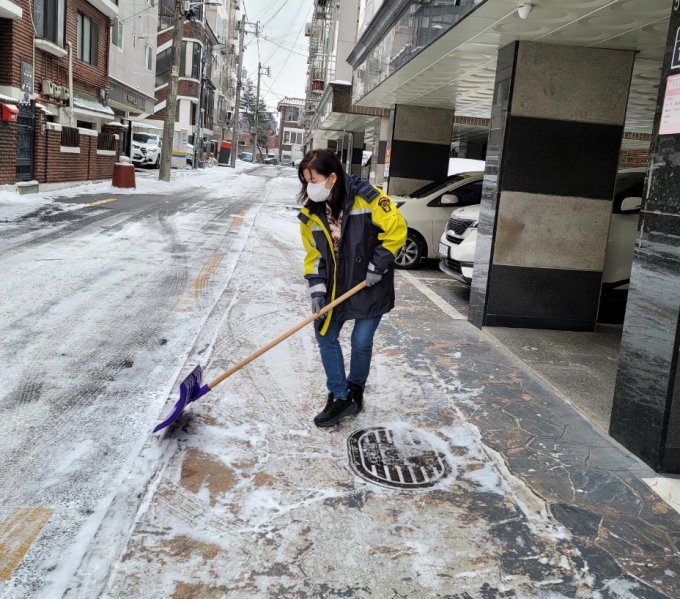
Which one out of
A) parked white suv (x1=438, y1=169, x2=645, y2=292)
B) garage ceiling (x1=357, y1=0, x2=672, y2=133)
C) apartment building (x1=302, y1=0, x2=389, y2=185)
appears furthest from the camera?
apartment building (x1=302, y1=0, x2=389, y2=185)

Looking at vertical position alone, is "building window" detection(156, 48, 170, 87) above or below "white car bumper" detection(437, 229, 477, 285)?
above

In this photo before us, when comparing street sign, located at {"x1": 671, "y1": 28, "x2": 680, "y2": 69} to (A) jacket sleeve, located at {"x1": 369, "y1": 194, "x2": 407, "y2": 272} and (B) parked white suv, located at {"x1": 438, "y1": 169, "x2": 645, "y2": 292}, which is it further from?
(B) parked white suv, located at {"x1": 438, "y1": 169, "x2": 645, "y2": 292}

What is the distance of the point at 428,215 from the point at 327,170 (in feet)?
22.5

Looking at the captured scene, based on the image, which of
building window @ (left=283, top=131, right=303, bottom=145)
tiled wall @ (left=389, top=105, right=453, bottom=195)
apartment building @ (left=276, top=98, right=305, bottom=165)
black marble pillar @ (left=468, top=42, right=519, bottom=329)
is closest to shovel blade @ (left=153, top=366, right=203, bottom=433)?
black marble pillar @ (left=468, top=42, right=519, bottom=329)

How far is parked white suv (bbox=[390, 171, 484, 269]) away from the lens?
1062cm

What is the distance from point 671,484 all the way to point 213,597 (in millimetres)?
2490

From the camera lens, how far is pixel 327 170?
12.9 ft

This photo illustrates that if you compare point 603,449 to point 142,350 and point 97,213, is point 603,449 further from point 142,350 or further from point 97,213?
point 97,213

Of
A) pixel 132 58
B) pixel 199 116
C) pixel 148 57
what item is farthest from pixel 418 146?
pixel 199 116

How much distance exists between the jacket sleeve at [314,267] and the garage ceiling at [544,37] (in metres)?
2.89

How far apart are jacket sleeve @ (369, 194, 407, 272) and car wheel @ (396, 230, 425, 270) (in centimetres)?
667

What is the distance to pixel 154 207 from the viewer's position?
16.8 m

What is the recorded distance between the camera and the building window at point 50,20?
18.1 m

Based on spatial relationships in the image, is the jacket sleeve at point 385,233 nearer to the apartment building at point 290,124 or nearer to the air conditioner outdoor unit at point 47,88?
the air conditioner outdoor unit at point 47,88
